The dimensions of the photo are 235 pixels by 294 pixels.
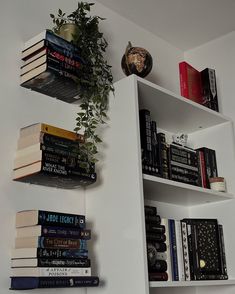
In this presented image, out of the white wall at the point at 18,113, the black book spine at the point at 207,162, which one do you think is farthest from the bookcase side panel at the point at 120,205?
the black book spine at the point at 207,162

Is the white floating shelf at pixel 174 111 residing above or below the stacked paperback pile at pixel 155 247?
above

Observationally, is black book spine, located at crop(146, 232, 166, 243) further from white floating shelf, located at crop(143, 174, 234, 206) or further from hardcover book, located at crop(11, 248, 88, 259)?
hardcover book, located at crop(11, 248, 88, 259)

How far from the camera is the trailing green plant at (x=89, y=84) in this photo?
154cm

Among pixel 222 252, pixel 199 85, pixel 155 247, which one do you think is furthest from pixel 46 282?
pixel 199 85

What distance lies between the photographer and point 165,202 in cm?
196

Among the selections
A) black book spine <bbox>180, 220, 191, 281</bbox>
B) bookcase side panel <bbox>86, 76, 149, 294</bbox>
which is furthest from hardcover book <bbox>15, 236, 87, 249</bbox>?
black book spine <bbox>180, 220, 191, 281</bbox>

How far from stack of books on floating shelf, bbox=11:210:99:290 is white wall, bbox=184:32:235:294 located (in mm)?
755

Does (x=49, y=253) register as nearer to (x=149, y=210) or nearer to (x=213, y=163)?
(x=149, y=210)

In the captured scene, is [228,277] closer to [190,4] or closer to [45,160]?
[45,160]

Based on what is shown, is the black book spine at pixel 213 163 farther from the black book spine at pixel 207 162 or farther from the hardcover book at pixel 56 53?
the hardcover book at pixel 56 53

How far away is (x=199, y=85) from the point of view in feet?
6.78

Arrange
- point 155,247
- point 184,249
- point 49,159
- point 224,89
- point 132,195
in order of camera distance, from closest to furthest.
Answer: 1. point 49,159
2. point 132,195
3. point 155,247
4. point 184,249
5. point 224,89

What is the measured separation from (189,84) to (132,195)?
738mm

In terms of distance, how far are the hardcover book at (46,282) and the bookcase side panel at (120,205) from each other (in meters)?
0.14
